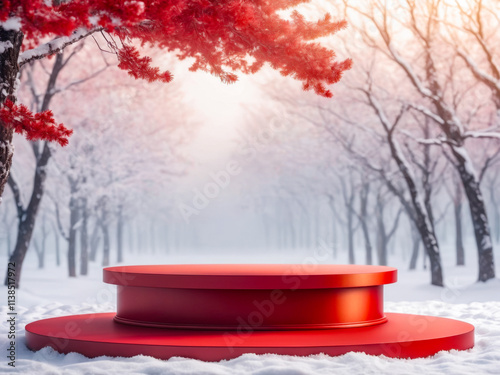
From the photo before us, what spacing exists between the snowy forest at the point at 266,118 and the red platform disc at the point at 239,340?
0.67ft

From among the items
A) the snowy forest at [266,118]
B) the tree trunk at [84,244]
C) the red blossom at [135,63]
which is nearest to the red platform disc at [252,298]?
the snowy forest at [266,118]

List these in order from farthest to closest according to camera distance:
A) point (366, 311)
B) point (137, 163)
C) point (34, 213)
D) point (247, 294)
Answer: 1. point (137, 163)
2. point (34, 213)
3. point (366, 311)
4. point (247, 294)

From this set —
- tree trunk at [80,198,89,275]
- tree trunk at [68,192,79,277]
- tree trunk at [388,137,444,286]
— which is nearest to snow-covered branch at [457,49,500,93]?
tree trunk at [388,137,444,286]

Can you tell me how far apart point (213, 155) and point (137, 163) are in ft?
143

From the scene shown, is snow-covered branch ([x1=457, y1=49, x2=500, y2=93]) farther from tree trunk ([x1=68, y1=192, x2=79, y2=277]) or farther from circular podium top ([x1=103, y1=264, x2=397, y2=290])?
tree trunk ([x1=68, y1=192, x2=79, y2=277])

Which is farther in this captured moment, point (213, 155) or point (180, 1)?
point (213, 155)

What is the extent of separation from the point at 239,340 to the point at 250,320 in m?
0.56

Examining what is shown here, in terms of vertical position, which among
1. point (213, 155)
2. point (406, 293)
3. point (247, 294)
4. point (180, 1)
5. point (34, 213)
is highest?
point (213, 155)

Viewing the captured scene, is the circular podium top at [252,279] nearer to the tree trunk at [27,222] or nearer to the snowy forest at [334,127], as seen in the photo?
the snowy forest at [334,127]

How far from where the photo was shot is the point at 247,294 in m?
7.36

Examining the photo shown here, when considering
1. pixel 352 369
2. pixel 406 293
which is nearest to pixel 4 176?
pixel 352 369

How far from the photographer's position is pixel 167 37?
25.6 feet

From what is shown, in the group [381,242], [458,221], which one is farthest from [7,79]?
[458,221]

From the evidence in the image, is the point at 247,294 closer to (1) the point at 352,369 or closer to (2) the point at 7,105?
(1) the point at 352,369
